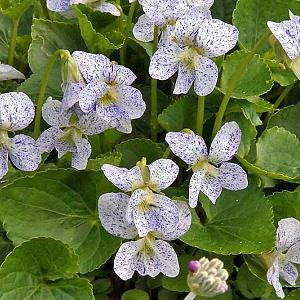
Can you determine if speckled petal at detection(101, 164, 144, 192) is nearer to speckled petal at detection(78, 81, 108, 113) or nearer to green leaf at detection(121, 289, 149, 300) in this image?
speckled petal at detection(78, 81, 108, 113)

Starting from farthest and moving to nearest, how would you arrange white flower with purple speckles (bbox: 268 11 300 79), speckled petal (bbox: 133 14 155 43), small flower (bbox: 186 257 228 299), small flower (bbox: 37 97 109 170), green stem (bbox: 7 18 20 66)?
green stem (bbox: 7 18 20 66)
speckled petal (bbox: 133 14 155 43)
small flower (bbox: 37 97 109 170)
white flower with purple speckles (bbox: 268 11 300 79)
small flower (bbox: 186 257 228 299)

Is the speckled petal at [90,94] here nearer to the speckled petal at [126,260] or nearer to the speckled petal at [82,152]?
the speckled petal at [82,152]

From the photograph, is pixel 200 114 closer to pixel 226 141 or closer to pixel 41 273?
pixel 226 141

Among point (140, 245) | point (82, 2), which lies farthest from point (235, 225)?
point (82, 2)

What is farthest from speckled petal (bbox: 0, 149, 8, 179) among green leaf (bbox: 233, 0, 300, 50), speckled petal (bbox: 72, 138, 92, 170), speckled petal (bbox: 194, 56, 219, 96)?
green leaf (bbox: 233, 0, 300, 50)

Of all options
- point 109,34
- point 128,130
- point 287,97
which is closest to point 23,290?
point 128,130

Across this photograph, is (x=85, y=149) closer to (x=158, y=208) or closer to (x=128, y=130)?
(x=128, y=130)

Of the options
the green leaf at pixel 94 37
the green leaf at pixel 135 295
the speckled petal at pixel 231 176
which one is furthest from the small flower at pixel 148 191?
the green leaf at pixel 94 37
